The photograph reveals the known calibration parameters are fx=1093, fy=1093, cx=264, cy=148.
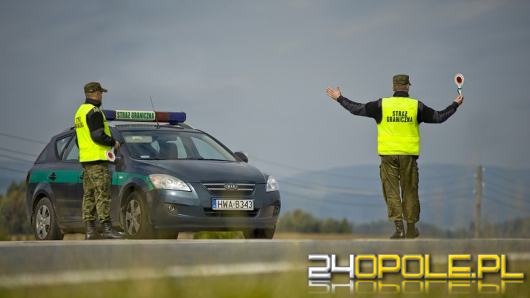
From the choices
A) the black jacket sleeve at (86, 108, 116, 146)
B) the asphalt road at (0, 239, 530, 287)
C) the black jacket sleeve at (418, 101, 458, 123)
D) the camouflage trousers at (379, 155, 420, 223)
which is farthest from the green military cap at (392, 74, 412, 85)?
the asphalt road at (0, 239, 530, 287)

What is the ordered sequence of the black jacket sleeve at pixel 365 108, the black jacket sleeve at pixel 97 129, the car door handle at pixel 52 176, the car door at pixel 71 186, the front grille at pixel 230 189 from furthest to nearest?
the car door handle at pixel 52 176, the car door at pixel 71 186, the black jacket sleeve at pixel 97 129, the front grille at pixel 230 189, the black jacket sleeve at pixel 365 108

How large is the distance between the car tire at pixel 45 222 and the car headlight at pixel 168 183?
2536mm

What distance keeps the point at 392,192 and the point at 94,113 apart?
415 centimetres

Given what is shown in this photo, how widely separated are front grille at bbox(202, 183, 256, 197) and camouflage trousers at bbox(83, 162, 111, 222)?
4.55 feet

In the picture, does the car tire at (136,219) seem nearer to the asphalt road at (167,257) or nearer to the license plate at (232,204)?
the license plate at (232,204)

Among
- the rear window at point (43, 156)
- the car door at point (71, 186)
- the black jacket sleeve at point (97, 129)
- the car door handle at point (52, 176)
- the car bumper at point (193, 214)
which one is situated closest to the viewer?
the car bumper at point (193, 214)

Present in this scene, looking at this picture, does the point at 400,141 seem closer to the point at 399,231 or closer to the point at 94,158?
the point at 399,231

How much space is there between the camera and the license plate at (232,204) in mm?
14531

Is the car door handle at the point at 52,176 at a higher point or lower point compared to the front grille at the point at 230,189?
higher

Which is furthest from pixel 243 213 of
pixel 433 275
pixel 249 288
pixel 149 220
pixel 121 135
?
pixel 249 288

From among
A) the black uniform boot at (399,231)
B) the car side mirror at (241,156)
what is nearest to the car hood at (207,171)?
the car side mirror at (241,156)

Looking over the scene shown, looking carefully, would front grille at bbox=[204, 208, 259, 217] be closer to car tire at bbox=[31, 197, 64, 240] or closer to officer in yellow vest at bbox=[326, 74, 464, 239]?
officer in yellow vest at bbox=[326, 74, 464, 239]

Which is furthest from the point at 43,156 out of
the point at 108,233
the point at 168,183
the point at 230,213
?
the point at 230,213

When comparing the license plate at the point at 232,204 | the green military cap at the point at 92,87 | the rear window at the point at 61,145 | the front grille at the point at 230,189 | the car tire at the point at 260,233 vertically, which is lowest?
the car tire at the point at 260,233
